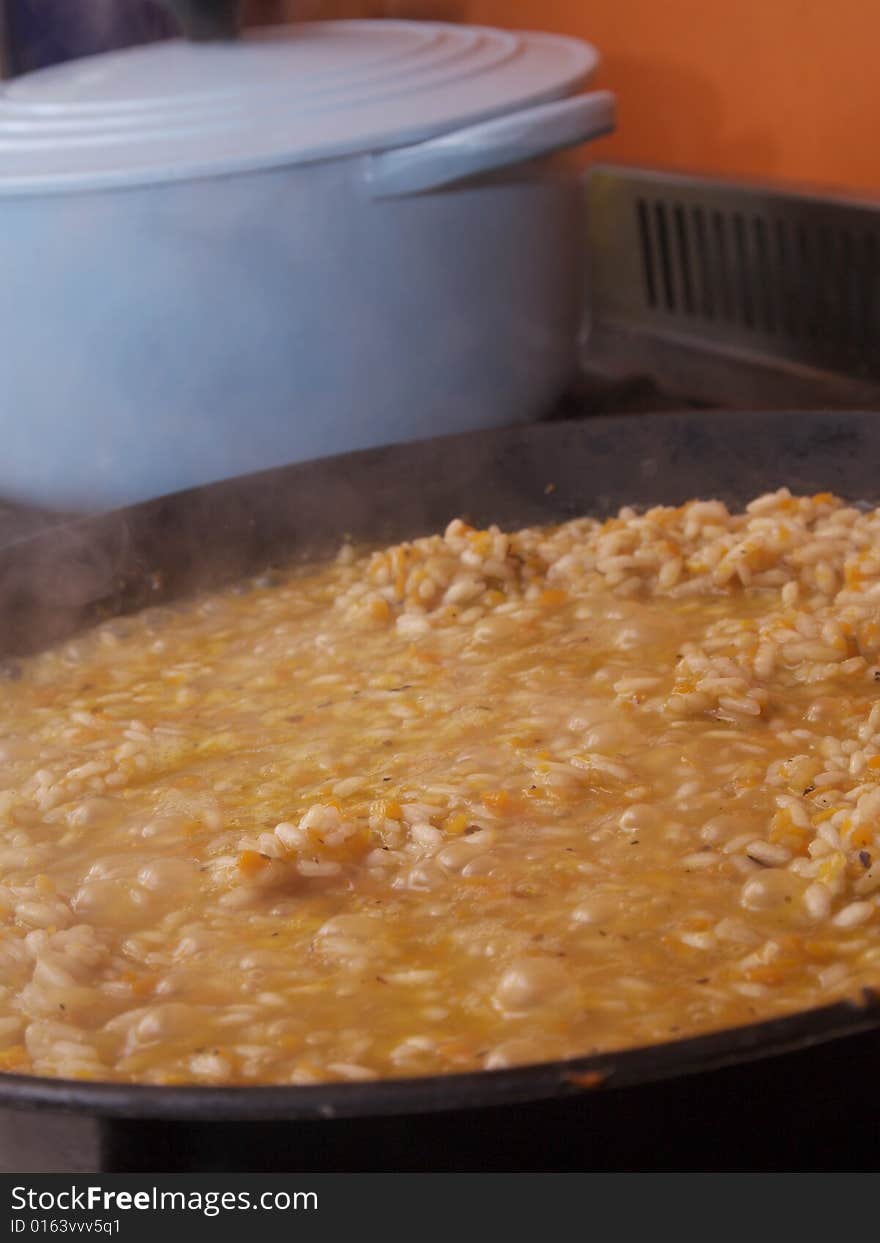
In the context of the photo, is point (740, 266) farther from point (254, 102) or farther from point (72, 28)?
point (72, 28)

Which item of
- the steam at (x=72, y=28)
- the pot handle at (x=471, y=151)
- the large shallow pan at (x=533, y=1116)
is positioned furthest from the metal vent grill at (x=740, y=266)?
the large shallow pan at (x=533, y=1116)

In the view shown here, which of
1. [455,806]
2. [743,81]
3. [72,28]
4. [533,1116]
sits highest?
[72,28]

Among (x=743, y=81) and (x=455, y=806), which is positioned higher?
(x=743, y=81)

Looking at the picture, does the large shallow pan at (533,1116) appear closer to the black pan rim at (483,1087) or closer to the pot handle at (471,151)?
the black pan rim at (483,1087)

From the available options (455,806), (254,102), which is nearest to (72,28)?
(254,102)

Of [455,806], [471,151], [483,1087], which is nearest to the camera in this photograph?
[483,1087]

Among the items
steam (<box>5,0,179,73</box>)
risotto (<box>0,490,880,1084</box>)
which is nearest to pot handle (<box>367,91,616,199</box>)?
risotto (<box>0,490,880,1084</box>)

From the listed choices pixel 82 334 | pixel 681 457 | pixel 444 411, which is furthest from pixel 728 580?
pixel 82 334
